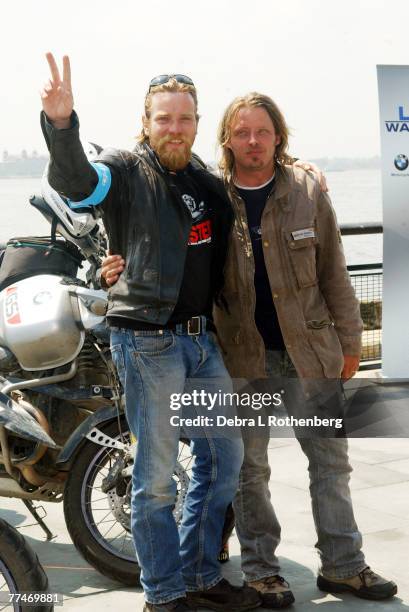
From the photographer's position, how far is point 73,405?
4500 mm

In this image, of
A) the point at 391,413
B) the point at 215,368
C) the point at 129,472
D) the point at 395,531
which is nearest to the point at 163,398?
the point at 215,368

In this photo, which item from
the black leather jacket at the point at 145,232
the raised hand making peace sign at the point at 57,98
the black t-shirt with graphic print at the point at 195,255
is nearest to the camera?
the raised hand making peace sign at the point at 57,98

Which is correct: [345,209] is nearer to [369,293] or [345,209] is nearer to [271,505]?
[369,293]

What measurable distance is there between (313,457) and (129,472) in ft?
2.42

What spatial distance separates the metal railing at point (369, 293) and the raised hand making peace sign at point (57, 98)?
188 inches

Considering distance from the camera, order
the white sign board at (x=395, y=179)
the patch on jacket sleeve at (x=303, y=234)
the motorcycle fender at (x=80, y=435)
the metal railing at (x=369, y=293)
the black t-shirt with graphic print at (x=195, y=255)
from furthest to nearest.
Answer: the metal railing at (x=369, y=293) → the white sign board at (x=395, y=179) → the motorcycle fender at (x=80, y=435) → the patch on jacket sleeve at (x=303, y=234) → the black t-shirt with graphic print at (x=195, y=255)

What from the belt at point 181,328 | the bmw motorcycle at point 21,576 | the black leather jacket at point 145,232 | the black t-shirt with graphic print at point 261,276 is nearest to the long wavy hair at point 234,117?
the black t-shirt with graphic print at point 261,276

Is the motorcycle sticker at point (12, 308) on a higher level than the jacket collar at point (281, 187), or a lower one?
lower

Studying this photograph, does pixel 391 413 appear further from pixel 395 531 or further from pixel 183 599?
pixel 183 599

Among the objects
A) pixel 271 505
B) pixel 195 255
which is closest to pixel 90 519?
pixel 271 505

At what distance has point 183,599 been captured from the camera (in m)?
3.83

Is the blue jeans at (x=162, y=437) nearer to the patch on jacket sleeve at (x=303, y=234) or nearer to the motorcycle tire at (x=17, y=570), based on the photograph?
the patch on jacket sleeve at (x=303, y=234)

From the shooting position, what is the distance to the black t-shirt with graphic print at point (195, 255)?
12.3 feet

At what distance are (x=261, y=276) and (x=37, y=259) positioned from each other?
117 centimetres
